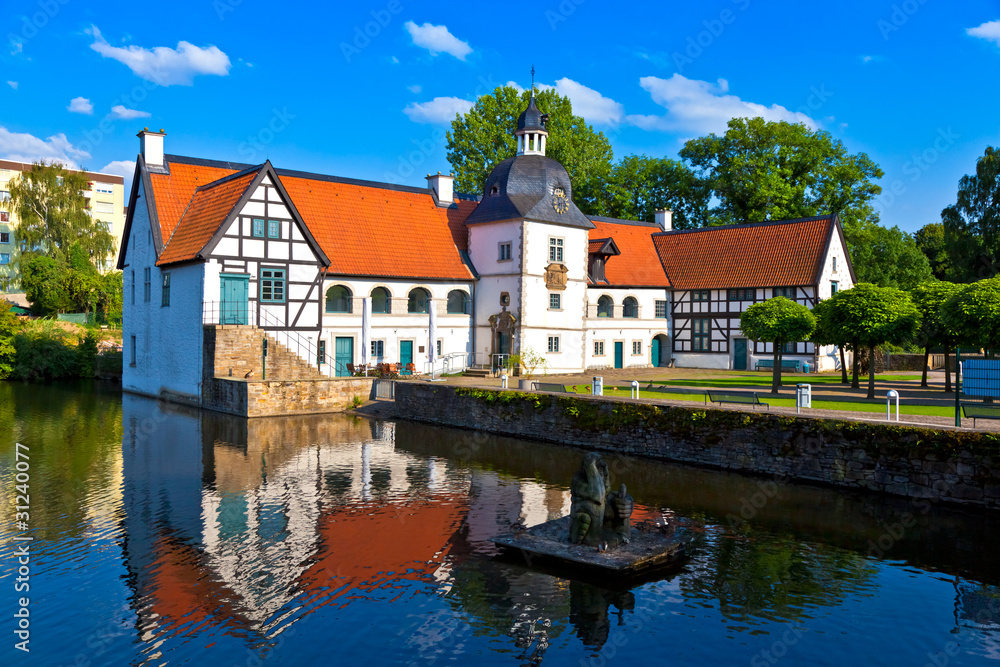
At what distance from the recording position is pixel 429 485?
1764 cm

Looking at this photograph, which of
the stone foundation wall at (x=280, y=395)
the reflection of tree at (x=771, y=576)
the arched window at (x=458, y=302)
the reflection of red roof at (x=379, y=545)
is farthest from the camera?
the arched window at (x=458, y=302)

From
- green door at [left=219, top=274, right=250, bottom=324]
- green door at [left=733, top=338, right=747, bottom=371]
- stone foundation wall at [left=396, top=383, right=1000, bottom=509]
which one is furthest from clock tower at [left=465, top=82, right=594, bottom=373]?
green door at [left=219, top=274, right=250, bottom=324]

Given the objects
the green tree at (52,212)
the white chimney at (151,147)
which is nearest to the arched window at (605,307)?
the white chimney at (151,147)

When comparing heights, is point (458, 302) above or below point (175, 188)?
below

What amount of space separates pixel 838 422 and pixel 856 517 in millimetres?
3164

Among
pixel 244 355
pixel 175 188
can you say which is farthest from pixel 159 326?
pixel 244 355

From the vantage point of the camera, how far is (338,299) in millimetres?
34594

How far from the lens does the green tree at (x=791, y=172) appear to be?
4966 cm

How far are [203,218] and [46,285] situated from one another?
30.1 meters

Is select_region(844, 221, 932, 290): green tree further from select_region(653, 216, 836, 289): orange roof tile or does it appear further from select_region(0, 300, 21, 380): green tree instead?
select_region(0, 300, 21, 380): green tree

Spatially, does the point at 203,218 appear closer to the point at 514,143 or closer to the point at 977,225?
the point at 514,143

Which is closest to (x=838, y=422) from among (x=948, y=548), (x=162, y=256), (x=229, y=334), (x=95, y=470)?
(x=948, y=548)

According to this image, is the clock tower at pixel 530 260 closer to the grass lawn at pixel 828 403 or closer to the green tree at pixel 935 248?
the grass lawn at pixel 828 403

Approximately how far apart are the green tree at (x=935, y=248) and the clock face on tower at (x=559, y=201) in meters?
30.6
